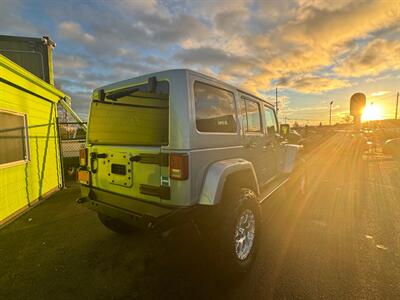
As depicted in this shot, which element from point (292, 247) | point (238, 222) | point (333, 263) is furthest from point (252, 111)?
point (333, 263)

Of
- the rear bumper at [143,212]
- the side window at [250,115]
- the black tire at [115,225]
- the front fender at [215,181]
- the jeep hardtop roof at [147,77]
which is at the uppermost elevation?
the jeep hardtop roof at [147,77]

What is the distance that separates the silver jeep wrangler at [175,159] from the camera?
2.28m

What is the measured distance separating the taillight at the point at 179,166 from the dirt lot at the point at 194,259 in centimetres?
74

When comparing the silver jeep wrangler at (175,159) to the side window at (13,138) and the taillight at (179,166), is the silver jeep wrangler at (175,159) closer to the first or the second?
the taillight at (179,166)

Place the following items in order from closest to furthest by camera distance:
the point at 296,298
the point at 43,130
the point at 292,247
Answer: the point at 296,298, the point at 292,247, the point at 43,130

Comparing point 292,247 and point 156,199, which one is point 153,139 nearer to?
point 156,199

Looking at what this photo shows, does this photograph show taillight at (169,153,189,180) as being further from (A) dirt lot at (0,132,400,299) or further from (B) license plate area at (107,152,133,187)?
(A) dirt lot at (0,132,400,299)

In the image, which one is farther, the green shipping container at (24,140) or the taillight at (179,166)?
the green shipping container at (24,140)

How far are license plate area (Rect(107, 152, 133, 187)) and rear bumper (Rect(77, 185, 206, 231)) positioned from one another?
176mm

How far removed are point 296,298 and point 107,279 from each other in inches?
86.4

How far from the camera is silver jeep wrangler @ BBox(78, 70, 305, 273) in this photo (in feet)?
7.47

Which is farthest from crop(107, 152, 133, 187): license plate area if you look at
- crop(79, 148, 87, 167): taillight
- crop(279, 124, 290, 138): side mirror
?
crop(279, 124, 290, 138): side mirror

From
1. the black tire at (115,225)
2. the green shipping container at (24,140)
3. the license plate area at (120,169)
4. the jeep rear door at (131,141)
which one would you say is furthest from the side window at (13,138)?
the license plate area at (120,169)

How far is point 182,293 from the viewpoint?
2.48m
